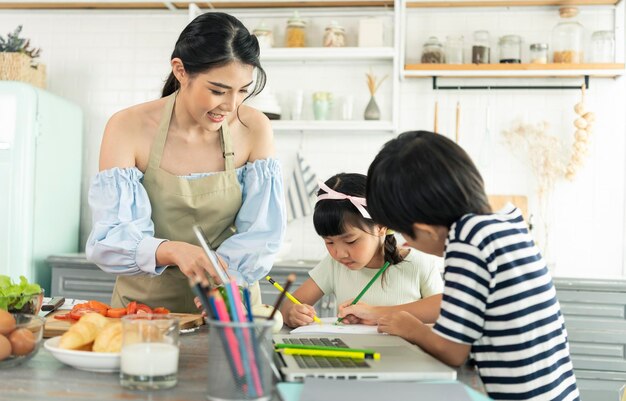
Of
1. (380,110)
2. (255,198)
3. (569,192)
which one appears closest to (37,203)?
(380,110)

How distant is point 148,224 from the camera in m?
1.91

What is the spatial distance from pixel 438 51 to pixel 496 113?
0.50 m

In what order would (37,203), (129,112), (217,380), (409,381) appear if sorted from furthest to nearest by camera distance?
(37,203)
(129,112)
(409,381)
(217,380)

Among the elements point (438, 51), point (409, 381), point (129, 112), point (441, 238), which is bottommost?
point (409, 381)

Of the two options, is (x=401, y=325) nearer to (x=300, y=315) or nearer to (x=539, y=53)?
(x=300, y=315)

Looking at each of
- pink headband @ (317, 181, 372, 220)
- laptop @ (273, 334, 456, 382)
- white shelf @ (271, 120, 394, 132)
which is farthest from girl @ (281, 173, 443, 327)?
white shelf @ (271, 120, 394, 132)

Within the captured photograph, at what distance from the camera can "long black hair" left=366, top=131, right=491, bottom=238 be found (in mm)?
1360

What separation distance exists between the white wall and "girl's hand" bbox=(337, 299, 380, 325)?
2.40 meters

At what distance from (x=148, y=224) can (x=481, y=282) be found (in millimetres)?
974

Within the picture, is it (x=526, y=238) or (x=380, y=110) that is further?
(x=380, y=110)

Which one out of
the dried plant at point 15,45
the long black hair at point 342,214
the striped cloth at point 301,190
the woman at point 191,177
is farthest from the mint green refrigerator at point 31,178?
the long black hair at point 342,214

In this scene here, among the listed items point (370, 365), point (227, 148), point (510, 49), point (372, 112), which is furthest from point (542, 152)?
point (370, 365)

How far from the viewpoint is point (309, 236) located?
4.26 metres

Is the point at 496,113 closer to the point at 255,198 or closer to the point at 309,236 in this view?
the point at 309,236
